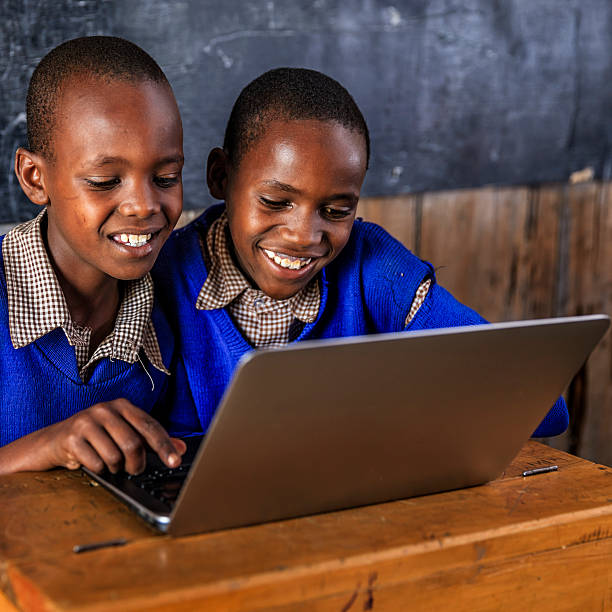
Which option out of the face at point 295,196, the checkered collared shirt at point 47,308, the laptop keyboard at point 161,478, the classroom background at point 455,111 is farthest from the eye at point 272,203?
the classroom background at point 455,111

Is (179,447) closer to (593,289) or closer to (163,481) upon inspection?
(163,481)

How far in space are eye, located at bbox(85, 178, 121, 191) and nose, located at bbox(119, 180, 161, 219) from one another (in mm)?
19

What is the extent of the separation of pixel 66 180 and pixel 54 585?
0.66 m

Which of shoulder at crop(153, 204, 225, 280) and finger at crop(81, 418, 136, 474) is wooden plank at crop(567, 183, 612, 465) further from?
finger at crop(81, 418, 136, 474)

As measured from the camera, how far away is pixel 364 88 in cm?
223

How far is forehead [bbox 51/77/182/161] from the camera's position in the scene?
1204 mm

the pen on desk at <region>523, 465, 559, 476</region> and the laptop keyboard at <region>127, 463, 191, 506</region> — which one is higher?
the laptop keyboard at <region>127, 463, 191, 506</region>

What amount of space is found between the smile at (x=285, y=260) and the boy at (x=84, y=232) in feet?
0.58

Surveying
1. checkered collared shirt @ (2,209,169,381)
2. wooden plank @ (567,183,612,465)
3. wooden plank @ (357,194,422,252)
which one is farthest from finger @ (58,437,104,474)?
wooden plank @ (567,183,612,465)

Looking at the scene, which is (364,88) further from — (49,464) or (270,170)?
(49,464)

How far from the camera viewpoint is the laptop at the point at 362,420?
2.55ft

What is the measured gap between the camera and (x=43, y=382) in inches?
51.7

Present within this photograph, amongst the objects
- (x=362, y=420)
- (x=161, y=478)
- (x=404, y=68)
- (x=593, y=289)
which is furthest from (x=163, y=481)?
(x=593, y=289)

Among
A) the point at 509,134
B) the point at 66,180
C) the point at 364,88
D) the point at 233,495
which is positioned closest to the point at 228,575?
the point at 233,495
